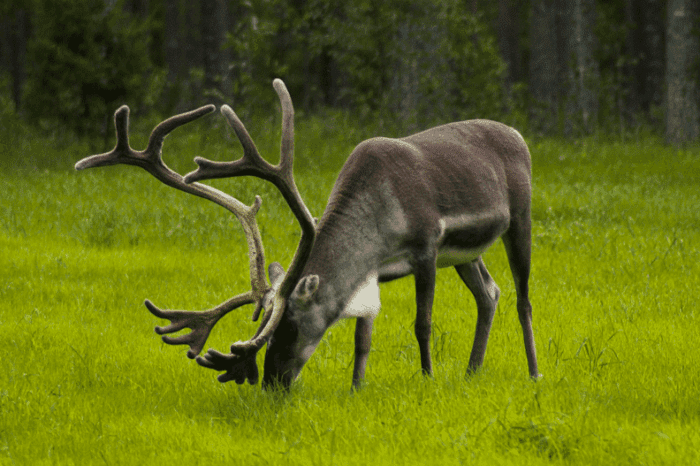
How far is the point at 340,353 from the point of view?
5828 millimetres

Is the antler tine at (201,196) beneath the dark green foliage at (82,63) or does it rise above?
beneath

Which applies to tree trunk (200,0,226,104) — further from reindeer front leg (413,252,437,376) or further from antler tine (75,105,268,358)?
reindeer front leg (413,252,437,376)

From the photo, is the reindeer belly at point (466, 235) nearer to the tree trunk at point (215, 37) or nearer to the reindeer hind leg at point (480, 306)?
the reindeer hind leg at point (480, 306)

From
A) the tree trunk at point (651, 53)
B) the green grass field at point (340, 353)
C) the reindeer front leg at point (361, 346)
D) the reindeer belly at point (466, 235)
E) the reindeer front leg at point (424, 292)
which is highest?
the tree trunk at point (651, 53)

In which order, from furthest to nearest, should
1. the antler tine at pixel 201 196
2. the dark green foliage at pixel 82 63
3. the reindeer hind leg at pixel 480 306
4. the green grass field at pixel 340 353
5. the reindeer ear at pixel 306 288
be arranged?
the dark green foliage at pixel 82 63 < the reindeer hind leg at pixel 480 306 < the antler tine at pixel 201 196 < the reindeer ear at pixel 306 288 < the green grass field at pixel 340 353

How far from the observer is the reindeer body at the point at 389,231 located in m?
4.36

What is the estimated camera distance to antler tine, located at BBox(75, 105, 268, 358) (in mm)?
4469

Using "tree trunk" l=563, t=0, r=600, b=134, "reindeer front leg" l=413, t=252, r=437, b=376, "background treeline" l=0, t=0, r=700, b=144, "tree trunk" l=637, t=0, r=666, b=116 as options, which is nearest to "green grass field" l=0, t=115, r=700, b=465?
"reindeer front leg" l=413, t=252, r=437, b=376

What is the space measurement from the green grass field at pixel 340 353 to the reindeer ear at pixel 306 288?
2.11 ft

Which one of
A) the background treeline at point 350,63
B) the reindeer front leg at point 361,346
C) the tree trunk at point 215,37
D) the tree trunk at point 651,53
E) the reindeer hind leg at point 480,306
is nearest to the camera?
the reindeer front leg at point 361,346

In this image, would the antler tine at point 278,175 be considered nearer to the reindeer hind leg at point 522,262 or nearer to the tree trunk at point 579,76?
the reindeer hind leg at point 522,262

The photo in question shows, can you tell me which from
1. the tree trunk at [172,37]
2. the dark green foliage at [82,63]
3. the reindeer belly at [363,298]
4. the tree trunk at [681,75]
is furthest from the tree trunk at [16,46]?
the reindeer belly at [363,298]

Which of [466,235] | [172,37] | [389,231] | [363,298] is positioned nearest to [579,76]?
[466,235]

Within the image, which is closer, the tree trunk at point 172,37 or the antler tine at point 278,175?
the antler tine at point 278,175
